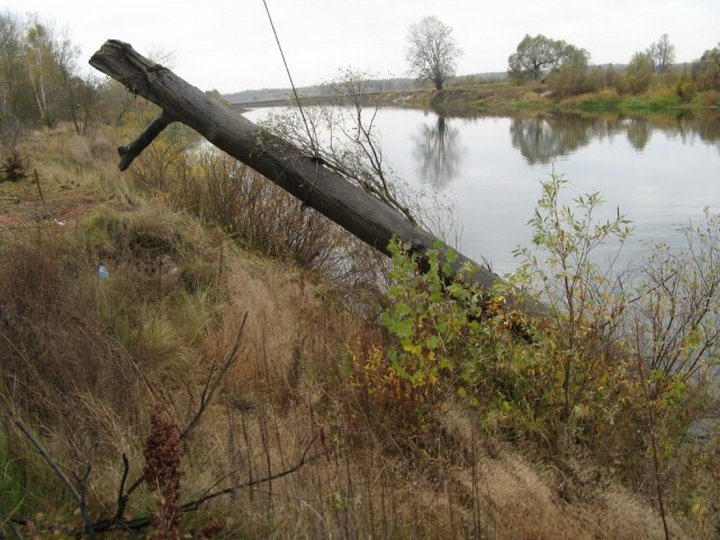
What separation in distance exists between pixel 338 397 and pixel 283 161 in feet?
7.18

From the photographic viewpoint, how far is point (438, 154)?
22859 millimetres

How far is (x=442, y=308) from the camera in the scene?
14.8 feet

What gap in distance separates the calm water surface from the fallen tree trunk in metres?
1.22

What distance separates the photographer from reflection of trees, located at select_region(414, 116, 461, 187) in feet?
58.2

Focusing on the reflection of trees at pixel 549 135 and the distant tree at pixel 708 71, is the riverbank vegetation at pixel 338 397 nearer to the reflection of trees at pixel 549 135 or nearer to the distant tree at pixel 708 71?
the reflection of trees at pixel 549 135

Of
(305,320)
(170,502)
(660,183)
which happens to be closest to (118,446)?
(170,502)

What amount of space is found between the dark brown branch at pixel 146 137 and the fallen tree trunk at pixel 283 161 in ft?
0.39

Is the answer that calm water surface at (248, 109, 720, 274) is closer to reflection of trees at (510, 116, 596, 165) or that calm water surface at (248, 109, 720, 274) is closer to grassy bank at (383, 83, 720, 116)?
reflection of trees at (510, 116, 596, 165)

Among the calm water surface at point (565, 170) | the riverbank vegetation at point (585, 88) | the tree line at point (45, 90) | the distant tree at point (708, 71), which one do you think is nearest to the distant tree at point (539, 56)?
the riverbank vegetation at point (585, 88)

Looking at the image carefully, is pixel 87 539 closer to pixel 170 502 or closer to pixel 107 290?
pixel 170 502

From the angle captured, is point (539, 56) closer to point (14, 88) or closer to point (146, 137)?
point (14, 88)

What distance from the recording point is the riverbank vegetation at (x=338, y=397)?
2.63 m

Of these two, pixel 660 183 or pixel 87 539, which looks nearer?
pixel 87 539

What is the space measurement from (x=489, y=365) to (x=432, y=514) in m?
1.54
